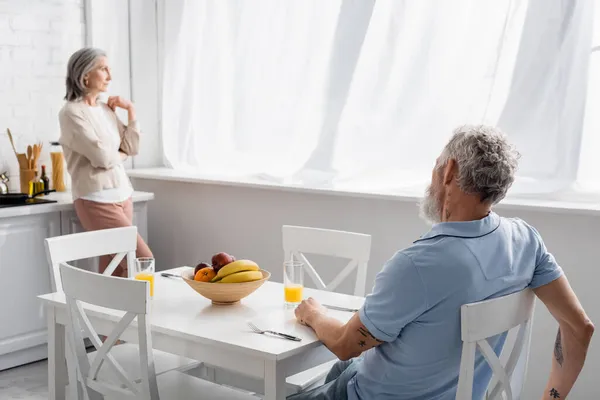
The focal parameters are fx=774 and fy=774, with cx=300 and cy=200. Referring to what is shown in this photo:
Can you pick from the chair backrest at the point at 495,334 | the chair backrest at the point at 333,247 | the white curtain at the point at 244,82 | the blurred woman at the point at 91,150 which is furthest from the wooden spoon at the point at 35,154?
the chair backrest at the point at 495,334

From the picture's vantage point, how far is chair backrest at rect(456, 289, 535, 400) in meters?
1.69

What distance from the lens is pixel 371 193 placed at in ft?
11.0

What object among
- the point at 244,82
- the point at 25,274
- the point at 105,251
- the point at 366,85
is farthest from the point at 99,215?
the point at 366,85

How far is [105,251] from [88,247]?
75 mm

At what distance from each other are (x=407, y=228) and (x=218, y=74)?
147cm

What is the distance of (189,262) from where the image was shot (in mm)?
4215

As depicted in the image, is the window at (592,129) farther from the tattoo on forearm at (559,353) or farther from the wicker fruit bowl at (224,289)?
the wicker fruit bowl at (224,289)

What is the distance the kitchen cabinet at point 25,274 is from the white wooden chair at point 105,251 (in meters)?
0.84

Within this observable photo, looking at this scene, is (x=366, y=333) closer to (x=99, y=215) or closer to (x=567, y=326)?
(x=567, y=326)

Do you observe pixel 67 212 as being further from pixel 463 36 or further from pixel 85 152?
pixel 463 36

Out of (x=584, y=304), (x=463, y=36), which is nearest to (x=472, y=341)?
(x=584, y=304)

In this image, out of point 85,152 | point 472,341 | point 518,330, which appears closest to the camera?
point 472,341

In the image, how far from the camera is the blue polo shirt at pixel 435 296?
1.75 metres

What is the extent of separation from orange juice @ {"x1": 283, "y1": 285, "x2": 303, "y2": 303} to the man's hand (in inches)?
5.7
